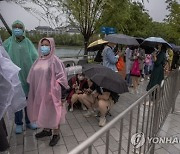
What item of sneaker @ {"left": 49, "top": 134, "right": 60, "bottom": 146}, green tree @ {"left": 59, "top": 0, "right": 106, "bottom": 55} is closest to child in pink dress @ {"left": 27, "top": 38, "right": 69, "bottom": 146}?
sneaker @ {"left": 49, "top": 134, "right": 60, "bottom": 146}

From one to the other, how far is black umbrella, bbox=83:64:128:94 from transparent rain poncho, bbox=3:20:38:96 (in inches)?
39.1

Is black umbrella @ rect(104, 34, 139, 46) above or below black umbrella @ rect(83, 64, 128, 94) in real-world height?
above

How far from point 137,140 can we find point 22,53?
2014 millimetres

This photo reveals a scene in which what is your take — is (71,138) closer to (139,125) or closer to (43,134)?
(43,134)

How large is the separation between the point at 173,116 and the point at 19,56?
3464 mm

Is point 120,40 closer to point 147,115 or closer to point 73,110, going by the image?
point 73,110

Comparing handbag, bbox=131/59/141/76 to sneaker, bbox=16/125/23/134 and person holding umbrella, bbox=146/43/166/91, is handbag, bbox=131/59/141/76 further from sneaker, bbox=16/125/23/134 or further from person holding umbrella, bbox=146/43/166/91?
sneaker, bbox=16/125/23/134

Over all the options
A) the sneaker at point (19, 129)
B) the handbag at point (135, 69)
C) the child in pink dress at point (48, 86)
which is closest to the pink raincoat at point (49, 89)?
the child in pink dress at point (48, 86)

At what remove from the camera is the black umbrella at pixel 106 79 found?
12.6 feet

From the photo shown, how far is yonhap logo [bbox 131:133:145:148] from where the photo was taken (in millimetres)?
2387

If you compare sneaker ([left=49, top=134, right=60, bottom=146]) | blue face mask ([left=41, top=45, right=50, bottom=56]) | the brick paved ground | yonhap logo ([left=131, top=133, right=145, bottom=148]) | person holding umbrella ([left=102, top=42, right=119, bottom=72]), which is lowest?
the brick paved ground

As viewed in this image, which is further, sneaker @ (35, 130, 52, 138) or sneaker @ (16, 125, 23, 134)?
sneaker @ (16, 125, 23, 134)

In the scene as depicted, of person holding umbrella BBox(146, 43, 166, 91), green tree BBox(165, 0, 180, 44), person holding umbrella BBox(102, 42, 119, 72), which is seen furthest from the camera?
green tree BBox(165, 0, 180, 44)

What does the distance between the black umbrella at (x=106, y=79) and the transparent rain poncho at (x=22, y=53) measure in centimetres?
99
